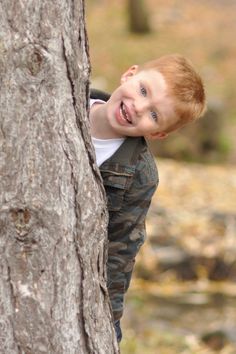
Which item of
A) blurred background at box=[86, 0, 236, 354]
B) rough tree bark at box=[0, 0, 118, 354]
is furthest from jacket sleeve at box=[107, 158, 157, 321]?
blurred background at box=[86, 0, 236, 354]

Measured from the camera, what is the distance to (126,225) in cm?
404

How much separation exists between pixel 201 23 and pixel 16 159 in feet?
66.6

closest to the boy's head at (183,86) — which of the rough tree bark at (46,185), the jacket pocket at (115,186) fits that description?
the jacket pocket at (115,186)

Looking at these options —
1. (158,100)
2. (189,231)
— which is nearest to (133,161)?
(158,100)

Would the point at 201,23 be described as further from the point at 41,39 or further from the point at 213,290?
the point at 41,39

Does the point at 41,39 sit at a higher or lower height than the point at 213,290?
higher

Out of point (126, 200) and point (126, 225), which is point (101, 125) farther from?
point (126, 225)

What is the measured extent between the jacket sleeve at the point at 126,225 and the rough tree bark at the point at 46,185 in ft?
→ 1.25

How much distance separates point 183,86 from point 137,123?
0.22 m

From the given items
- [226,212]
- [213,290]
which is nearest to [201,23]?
[226,212]

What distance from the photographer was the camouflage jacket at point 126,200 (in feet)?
12.8

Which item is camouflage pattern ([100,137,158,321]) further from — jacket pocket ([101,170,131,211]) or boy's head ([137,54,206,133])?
boy's head ([137,54,206,133])

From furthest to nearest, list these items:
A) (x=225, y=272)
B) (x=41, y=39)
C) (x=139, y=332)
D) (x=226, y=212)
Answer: (x=226, y=212) → (x=225, y=272) → (x=139, y=332) → (x=41, y=39)

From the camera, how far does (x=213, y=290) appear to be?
9.98m
